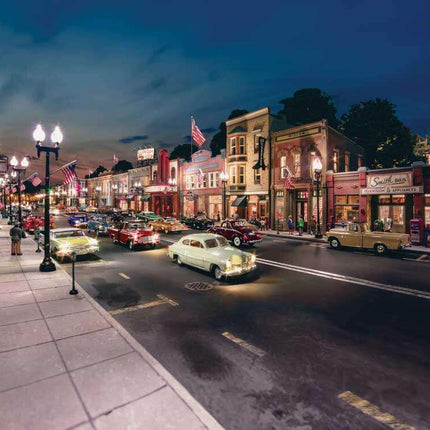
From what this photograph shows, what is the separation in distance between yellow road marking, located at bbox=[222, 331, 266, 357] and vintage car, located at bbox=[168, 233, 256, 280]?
4.23 meters

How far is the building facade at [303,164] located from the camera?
94.8 ft

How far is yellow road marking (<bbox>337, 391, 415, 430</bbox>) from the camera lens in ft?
12.6

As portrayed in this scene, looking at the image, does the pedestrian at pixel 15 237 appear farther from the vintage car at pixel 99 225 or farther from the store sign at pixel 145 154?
the store sign at pixel 145 154

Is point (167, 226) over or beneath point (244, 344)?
over

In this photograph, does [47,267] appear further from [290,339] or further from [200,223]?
[200,223]

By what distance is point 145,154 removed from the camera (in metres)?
66.5

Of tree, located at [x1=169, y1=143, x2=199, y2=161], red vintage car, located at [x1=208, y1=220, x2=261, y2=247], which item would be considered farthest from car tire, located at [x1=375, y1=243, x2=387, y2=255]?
tree, located at [x1=169, y1=143, x2=199, y2=161]

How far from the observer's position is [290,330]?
6.77 metres

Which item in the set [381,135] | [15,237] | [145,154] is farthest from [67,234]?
[145,154]

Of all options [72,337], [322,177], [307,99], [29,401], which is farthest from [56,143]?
[307,99]

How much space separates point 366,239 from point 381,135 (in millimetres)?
34942

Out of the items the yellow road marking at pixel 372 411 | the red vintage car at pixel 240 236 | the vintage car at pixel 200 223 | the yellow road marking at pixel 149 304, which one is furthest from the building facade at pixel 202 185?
the yellow road marking at pixel 372 411

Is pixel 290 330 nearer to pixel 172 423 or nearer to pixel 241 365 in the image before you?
pixel 241 365

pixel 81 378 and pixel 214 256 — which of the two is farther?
pixel 214 256
